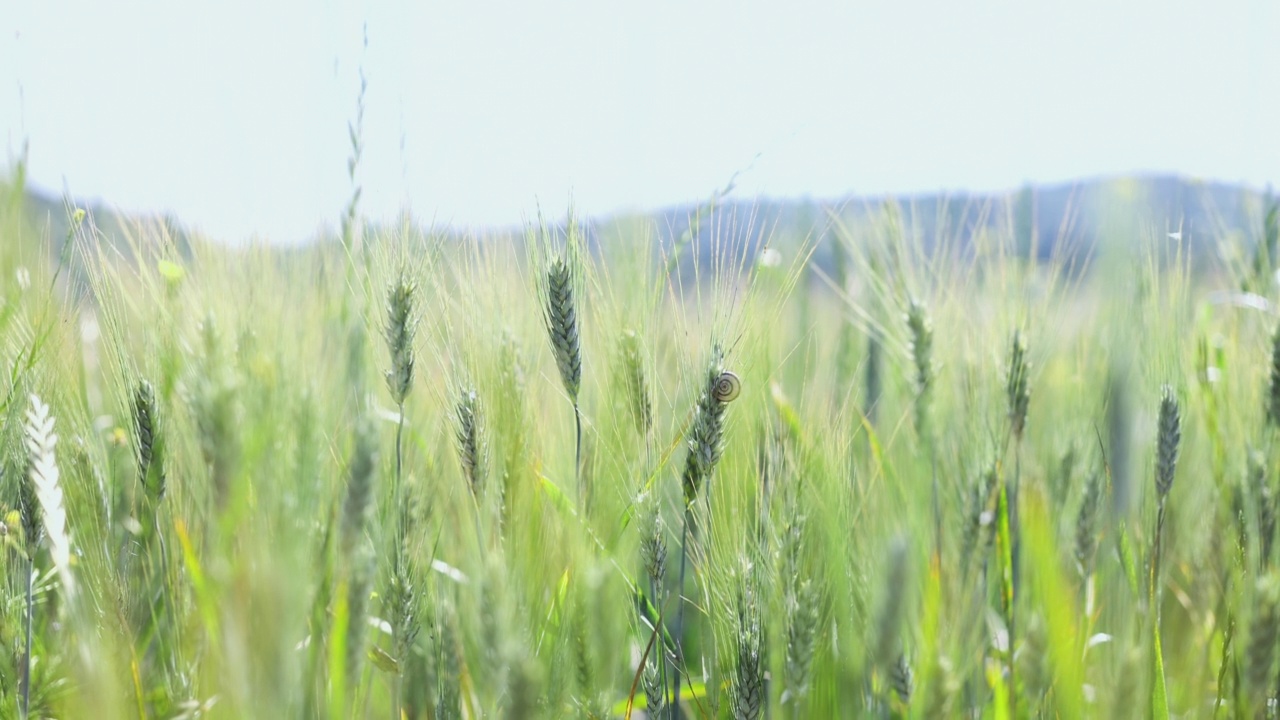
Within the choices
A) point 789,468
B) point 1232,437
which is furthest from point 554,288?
point 1232,437

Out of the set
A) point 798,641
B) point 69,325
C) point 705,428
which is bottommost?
point 798,641

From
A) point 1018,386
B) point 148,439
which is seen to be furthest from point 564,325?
point 1018,386

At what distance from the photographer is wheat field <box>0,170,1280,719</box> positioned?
84 centimetres

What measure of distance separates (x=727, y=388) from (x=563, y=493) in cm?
25

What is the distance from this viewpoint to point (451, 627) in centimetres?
99

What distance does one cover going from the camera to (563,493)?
3.72 ft

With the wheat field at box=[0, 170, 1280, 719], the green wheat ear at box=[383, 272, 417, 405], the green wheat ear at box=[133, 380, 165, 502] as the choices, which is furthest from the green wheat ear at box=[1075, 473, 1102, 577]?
the green wheat ear at box=[133, 380, 165, 502]

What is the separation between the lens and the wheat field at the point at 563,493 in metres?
0.84

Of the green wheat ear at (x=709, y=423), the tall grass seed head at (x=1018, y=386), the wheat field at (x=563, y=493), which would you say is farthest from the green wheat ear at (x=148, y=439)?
the tall grass seed head at (x=1018, y=386)

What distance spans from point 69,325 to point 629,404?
0.81 metres

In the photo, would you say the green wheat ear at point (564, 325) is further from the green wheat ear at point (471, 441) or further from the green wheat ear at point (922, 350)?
the green wheat ear at point (922, 350)

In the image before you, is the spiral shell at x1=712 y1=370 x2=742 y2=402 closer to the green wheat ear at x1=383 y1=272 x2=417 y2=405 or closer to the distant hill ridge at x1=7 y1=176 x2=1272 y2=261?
the distant hill ridge at x1=7 y1=176 x2=1272 y2=261

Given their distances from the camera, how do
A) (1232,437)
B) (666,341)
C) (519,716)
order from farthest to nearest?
(666,341), (1232,437), (519,716)

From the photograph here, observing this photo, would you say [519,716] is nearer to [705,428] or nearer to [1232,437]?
[705,428]
